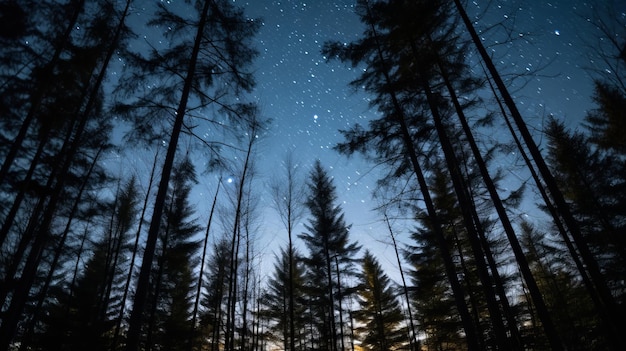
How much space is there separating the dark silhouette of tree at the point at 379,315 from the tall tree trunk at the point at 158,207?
18.6m

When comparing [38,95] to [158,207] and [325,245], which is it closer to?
[158,207]

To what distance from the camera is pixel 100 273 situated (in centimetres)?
1897

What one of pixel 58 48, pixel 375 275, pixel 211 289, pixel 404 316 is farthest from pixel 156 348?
pixel 58 48

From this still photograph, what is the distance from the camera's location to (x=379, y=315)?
2170cm

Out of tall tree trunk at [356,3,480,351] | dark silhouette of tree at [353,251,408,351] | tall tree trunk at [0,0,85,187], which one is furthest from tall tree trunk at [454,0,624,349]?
dark silhouette of tree at [353,251,408,351]

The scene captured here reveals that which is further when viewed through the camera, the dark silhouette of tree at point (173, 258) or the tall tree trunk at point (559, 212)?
the dark silhouette of tree at point (173, 258)

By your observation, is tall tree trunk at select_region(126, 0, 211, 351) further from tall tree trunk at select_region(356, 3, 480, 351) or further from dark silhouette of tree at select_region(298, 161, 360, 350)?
dark silhouette of tree at select_region(298, 161, 360, 350)

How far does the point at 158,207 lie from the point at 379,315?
20.8 m

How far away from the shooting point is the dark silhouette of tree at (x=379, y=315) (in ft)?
70.9

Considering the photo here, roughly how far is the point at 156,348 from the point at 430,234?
21535mm

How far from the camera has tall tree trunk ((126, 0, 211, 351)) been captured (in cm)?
477

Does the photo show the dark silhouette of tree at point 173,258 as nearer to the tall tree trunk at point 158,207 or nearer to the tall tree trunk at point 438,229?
the tall tree trunk at point 158,207

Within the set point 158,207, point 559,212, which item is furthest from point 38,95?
point 559,212

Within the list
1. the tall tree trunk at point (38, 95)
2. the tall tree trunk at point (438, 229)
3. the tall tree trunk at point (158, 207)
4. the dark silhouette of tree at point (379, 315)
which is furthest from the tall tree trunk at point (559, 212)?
the dark silhouette of tree at point (379, 315)
